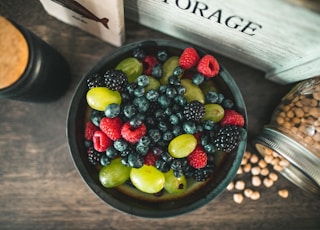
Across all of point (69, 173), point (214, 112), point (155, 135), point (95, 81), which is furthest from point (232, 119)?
point (69, 173)

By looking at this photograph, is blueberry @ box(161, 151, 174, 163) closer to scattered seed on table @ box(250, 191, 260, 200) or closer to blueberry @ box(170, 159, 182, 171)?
blueberry @ box(170, 159, 182, 171)

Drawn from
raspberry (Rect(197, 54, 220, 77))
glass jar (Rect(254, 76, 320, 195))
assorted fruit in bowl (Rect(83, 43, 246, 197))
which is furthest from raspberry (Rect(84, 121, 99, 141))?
glass jar (Rect(254, 76, 320, 195))

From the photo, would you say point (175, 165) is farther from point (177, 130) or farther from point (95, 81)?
point (95, 81)

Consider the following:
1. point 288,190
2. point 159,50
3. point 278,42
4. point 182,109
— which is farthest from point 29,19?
point 288,190

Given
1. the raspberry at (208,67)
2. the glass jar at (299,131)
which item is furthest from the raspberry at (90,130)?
the glass jar at (299,131)

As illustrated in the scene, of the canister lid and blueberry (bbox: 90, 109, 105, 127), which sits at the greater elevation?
blueberry (bbox: 90, 109, 105, 127)
